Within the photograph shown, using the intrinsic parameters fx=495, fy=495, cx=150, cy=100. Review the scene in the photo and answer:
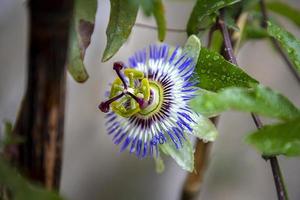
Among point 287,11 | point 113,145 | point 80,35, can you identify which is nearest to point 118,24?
point 80,35

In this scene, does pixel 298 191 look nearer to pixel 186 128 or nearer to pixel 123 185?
pixel 123 185

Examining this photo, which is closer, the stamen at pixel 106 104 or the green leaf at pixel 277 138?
the green leaf at pixel 277 138

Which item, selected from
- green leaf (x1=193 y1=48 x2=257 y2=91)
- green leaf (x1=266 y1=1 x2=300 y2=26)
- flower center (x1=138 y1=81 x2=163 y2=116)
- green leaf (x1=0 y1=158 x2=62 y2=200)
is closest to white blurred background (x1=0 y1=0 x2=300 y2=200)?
green leaf (x1=266 y1=1 x2=300 y2=26)

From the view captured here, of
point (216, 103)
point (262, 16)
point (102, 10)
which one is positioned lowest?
point (216, 103)

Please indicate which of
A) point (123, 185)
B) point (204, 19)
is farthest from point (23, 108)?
point (123, 185)

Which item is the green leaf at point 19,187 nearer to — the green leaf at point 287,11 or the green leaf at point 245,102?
the green leaf at point 245,102

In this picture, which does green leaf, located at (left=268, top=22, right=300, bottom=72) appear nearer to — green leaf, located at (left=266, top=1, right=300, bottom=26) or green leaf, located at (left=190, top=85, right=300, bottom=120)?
green leaf, located at (left=190, top=85, right=300, bottom=120)

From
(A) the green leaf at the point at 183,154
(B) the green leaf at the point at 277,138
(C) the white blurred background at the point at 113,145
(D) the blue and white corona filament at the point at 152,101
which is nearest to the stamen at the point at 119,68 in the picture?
(D) the blue and white corona filament at the point at 152,101
